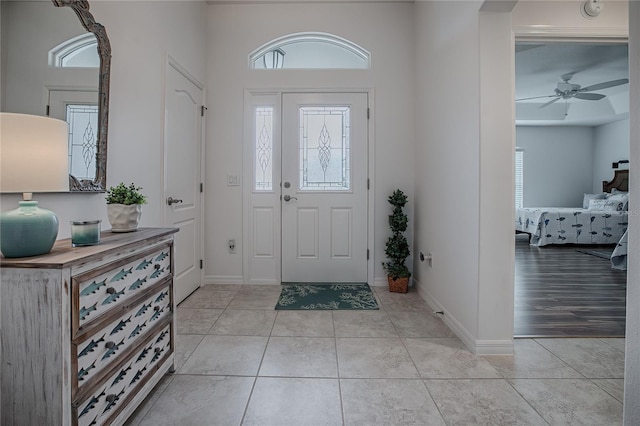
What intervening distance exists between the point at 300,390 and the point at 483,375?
0.98 metres

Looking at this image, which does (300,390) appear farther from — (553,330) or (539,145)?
(539,145)

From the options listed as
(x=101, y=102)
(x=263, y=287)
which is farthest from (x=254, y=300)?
(x=101, y=102)

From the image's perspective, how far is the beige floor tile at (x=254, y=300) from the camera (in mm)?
2779

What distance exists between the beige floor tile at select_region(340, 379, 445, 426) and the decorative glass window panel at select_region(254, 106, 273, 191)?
2.23 meters

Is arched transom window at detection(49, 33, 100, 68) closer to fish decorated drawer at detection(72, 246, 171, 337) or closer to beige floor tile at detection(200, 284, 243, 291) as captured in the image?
fish decorated drawer at detection(72, 246, 171, 337)

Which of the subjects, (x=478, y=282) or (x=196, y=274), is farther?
(x=196, y=274)

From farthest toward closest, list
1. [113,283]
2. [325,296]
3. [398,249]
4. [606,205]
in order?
[606,205] < [398,249] < [325,296] < [113,283]

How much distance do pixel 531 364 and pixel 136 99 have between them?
115 inches

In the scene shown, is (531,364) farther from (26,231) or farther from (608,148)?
(608,148)

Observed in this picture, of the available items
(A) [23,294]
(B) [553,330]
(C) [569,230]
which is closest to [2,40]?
(A) [23,294]

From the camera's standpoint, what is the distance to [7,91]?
4.00 feet

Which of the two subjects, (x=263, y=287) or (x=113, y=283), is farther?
(x=263, y=287)

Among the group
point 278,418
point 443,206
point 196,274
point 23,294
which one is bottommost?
point 278,418

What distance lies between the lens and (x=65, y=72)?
1503 mm
